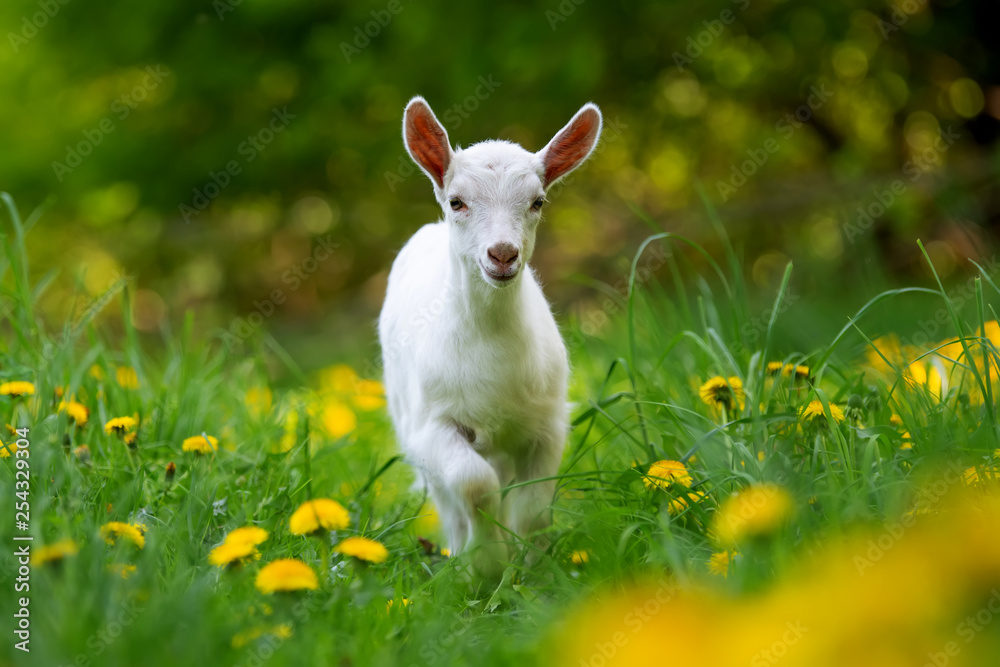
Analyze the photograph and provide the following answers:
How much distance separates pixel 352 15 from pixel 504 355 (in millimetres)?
4181

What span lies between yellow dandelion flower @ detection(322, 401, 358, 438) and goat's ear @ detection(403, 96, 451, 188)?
1583 mm

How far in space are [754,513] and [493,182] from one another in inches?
57.5

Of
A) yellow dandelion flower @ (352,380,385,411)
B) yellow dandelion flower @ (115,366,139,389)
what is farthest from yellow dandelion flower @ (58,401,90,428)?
yellow dandelion flower @ (352,380,385,411)

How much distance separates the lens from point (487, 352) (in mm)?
3180

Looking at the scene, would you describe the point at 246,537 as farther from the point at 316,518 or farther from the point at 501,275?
the point at 501,275

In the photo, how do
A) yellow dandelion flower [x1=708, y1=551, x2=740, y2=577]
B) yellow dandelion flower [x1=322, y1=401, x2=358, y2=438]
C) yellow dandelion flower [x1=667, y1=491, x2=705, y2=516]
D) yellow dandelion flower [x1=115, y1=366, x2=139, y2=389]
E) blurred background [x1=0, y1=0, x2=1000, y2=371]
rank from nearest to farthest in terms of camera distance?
yellow dandelion flower [x1=708, y1=551, x2=740, y2=577] < yellow dandelion flower [x1=667, y1=491, x2=705, y2=516] < yellow dandelion flower [x1=115, y1=366, x2=139, y2=389] < yellow dandelion flower [x1=322, y1=401, x2=358, y2=438] < blurred background [x1=0, y1=0, x2=1000, y2=371]

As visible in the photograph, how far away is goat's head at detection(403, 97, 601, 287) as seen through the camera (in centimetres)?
294

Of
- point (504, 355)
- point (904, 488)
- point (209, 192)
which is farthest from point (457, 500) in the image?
point (209, 192)

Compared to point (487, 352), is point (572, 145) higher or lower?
higher

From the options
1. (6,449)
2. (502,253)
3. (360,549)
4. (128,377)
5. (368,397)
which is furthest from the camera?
(368,397)

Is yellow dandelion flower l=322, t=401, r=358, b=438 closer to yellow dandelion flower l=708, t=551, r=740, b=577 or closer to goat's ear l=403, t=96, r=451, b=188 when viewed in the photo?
goat's ear l=403, t=96, r=451, b=188

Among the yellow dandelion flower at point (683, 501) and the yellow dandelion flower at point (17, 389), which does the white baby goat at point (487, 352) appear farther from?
the yellow dandelion flower at point (17, 389)

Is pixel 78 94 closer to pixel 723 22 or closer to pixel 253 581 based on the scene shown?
pixel 723 22

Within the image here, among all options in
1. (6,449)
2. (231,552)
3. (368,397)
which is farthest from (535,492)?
(368,397)
